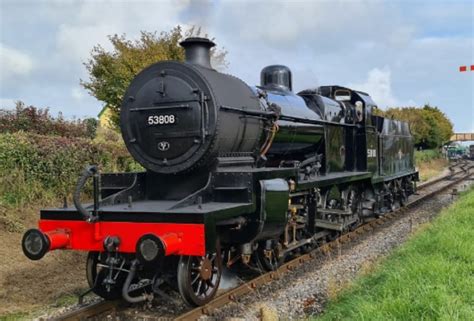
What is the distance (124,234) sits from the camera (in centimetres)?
555

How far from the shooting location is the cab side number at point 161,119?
6.24 m

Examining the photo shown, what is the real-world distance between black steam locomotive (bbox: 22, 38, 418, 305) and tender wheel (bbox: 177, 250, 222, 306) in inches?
0.5

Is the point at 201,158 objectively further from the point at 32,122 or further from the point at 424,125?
the point at 424,125

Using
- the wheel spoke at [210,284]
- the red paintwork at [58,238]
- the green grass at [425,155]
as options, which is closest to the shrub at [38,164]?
the red paintwork at [58,238]

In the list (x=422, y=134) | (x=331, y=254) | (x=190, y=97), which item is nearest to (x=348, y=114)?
(x=331, y=254)

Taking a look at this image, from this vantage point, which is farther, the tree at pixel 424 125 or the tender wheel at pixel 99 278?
the tree at pixel 424 125

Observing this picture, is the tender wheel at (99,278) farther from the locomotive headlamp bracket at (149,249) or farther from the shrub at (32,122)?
the shrub at (32,122)

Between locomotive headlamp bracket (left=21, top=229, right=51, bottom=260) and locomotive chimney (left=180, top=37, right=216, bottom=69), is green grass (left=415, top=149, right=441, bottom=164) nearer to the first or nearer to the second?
locomotive chimney (left=180, top=37, right=216, bottom=69)

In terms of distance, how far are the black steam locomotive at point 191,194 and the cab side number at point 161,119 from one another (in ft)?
0.04

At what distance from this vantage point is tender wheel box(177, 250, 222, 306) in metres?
5.58

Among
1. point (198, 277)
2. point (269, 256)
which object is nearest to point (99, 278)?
point (198, 277)

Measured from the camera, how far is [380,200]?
13500 millimetres

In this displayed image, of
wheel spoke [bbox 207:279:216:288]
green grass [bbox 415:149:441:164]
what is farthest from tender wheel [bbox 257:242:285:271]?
green grass [bbox 415:149:441:164]

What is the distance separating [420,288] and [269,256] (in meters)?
2.60
